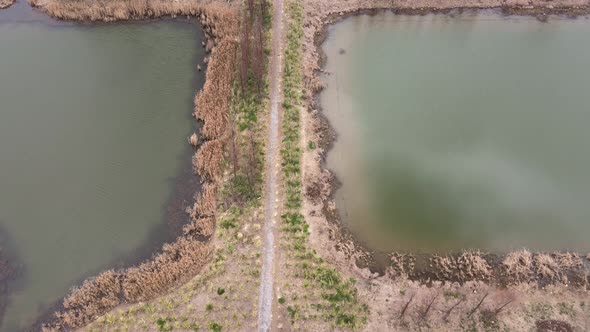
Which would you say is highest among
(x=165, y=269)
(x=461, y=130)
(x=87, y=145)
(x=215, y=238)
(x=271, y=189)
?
(x=461, y=130)

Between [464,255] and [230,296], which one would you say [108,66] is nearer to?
[230,296]

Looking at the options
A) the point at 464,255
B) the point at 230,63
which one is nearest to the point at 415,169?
the point at 464,255

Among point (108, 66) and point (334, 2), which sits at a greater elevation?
point (334, 2)

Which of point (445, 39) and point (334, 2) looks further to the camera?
point (334, 2)

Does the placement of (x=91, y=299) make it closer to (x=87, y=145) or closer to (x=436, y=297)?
(x=87, y=145)

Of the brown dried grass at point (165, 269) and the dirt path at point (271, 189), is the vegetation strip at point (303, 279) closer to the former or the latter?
the dirt path at point (271, 189)

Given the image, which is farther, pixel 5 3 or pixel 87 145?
pixel 5 3

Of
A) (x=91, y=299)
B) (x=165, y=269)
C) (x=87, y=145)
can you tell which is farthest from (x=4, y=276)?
(x=87, y=145)
